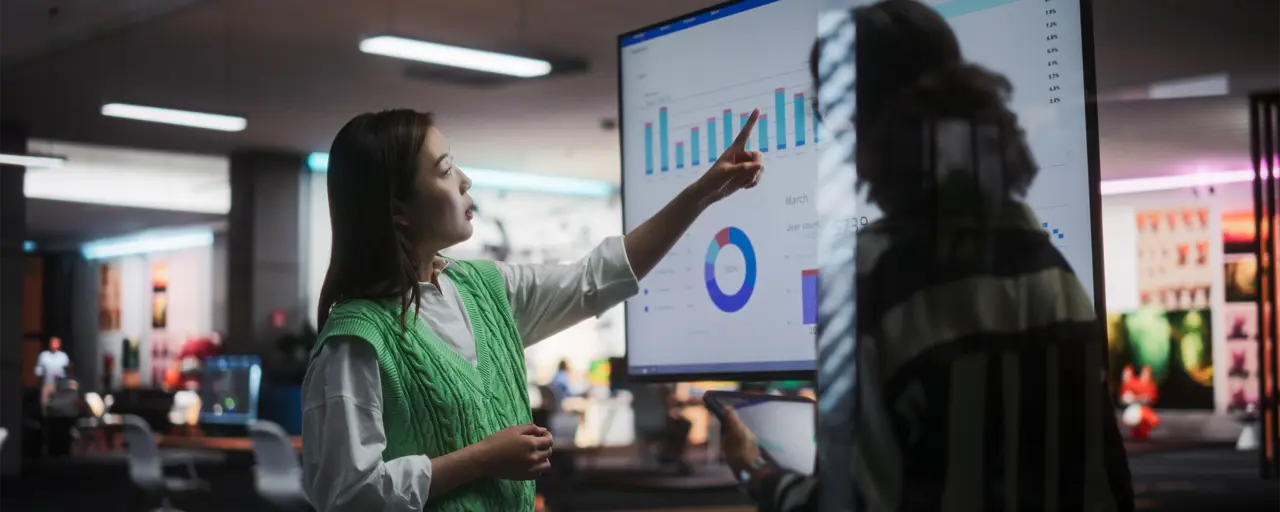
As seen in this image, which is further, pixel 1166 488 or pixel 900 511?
pixel 1166 488

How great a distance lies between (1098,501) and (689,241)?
3.44 ft

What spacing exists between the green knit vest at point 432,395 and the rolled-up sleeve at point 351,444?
0.07 ft

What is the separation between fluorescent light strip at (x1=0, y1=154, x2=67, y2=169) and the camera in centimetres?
888

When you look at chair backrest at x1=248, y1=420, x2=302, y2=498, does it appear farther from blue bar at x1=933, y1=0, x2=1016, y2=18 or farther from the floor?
blue bar at x1=933, y1=0, x2=1016, y2=18

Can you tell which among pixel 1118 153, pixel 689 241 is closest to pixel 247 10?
pixel 689 241

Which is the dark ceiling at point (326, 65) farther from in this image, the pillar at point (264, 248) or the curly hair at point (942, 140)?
the curly hair at point (942, 140)

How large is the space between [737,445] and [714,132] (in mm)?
477

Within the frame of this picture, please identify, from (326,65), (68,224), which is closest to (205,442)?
(326,65)

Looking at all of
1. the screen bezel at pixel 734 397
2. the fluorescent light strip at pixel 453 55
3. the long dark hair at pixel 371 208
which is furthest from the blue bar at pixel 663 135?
the fluorescent light strip at pixel 453 55

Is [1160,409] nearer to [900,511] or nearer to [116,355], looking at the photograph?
[900,511]

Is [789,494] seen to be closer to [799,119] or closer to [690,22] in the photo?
[799,119]

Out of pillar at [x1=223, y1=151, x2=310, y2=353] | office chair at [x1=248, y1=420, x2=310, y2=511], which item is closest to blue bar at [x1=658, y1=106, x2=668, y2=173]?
office chair at [x1=248, y1=420, x2=310, y2=511]

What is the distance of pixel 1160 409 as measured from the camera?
6.37ft

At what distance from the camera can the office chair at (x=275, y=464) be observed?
20.0ft
